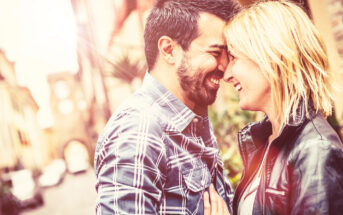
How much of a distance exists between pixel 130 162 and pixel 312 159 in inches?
27.9

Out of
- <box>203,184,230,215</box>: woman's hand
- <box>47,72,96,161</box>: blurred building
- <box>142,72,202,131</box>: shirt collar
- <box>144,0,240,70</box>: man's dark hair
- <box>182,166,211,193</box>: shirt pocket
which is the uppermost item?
<box>144,0,240,70</box>: man's dark hair

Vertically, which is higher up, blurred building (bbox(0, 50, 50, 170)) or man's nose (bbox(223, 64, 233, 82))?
man's nose (bbox(223, 64, 233, 82))

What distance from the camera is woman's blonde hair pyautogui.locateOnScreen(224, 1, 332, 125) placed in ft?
4.29

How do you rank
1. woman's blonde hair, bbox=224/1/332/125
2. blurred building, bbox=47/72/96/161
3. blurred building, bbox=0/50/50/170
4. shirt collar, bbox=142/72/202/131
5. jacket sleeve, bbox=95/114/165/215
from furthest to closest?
blurred building, bbox=47/72/96/161 < blurred building, bbox=0/50/50/170 < shirt collar, bbox=142/72/202/131 < woman's blonde hair, bbox=224/1/332/125 < jacket sleeve, bbox=95/114/165/215

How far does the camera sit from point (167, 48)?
5.57 feet

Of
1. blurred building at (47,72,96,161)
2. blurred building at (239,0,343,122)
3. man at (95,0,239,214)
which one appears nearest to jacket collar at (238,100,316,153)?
man at (95,0,239,214)

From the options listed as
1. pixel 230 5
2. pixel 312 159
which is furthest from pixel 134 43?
pixel 312 159

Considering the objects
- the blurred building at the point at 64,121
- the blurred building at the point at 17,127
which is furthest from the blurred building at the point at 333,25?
the blurred building at the point at 64,121

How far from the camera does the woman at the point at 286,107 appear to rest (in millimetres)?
1049

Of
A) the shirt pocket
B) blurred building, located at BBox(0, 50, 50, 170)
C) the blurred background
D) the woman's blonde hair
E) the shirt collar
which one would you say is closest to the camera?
the woman's blonde hair

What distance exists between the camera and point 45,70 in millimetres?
3596

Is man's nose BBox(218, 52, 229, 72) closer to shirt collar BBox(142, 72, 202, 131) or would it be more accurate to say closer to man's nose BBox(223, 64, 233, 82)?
man's nose BBox(223, 64, 233, 82)

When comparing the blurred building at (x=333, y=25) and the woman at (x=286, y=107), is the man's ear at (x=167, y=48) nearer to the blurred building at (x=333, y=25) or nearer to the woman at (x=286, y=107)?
the woman at (x=286, y=107)

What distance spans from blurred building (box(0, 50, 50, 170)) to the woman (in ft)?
9.72
